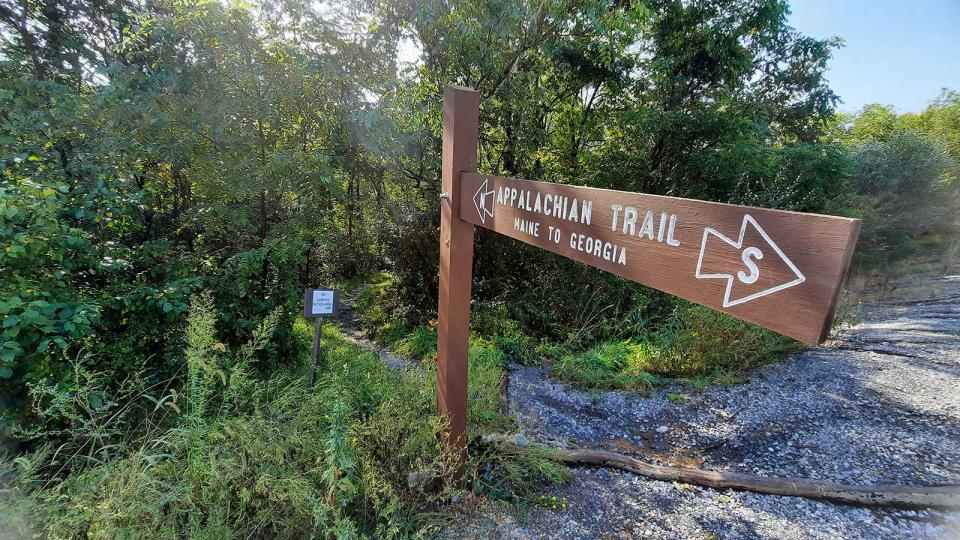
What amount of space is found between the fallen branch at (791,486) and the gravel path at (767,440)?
0.19 feet

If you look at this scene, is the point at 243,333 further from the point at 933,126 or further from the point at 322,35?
the point at 933,126

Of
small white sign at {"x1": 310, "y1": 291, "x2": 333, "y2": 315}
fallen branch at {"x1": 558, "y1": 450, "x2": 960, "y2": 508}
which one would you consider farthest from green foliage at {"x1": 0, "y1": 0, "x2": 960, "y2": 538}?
fallen branch at {"x1": 558, "y1": 450, "x2": 960, "y2": 508}

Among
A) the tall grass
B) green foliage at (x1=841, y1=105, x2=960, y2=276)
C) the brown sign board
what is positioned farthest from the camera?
green foliage at (x1=841, y1=105, x2=960, y2=276)

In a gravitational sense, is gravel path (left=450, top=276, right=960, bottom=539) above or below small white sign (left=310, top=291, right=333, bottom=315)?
below

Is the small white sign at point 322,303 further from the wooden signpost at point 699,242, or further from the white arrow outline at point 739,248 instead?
the white arrow outline at point 739,248

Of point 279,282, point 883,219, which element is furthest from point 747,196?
point 883,219

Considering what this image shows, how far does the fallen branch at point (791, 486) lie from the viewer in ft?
7.56

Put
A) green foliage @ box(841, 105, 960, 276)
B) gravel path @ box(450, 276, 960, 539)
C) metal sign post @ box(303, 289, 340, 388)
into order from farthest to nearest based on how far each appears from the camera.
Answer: green foliage @ box(841, 105, 960, 276), metal sign post @ box(303, 289, 340, 388), gravel path @ box(450, 276, 960, 539)

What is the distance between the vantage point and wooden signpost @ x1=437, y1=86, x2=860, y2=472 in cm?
67

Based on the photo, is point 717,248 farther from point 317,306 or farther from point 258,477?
point 317,306

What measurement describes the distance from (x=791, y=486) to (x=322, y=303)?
3.31 m

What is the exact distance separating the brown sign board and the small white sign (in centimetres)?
211

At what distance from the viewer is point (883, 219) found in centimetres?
1131

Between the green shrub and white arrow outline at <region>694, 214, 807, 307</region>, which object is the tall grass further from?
the green shrub
